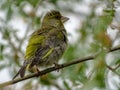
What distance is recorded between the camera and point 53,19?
18.3 ft

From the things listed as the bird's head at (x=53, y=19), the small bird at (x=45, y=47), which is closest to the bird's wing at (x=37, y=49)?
the small bird at (x=45, y=47)

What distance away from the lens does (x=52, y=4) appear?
18.4 feet

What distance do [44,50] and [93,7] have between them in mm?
1855

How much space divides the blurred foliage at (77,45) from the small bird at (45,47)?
15 cm

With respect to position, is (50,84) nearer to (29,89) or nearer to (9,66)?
(9,66)

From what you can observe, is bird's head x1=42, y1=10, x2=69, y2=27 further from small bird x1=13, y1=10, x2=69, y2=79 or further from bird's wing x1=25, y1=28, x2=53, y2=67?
bird's wing x1=25, y1=28, x2=53, y2=67

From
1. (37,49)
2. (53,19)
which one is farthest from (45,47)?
(53,19)

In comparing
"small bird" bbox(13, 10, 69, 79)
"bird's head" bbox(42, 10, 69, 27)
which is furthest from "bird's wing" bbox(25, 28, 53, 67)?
"bird's head" bbox(42, 10, 69, 27)

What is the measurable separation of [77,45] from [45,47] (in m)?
0.88

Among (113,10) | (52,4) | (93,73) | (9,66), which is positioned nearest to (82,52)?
(9,66)

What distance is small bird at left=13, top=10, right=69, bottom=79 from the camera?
13.6ft

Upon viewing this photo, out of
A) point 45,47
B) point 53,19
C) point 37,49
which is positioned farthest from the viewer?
point 53,19

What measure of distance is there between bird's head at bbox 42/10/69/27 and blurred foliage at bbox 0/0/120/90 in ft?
0.31

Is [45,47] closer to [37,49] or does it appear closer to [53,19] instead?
[37,49]
